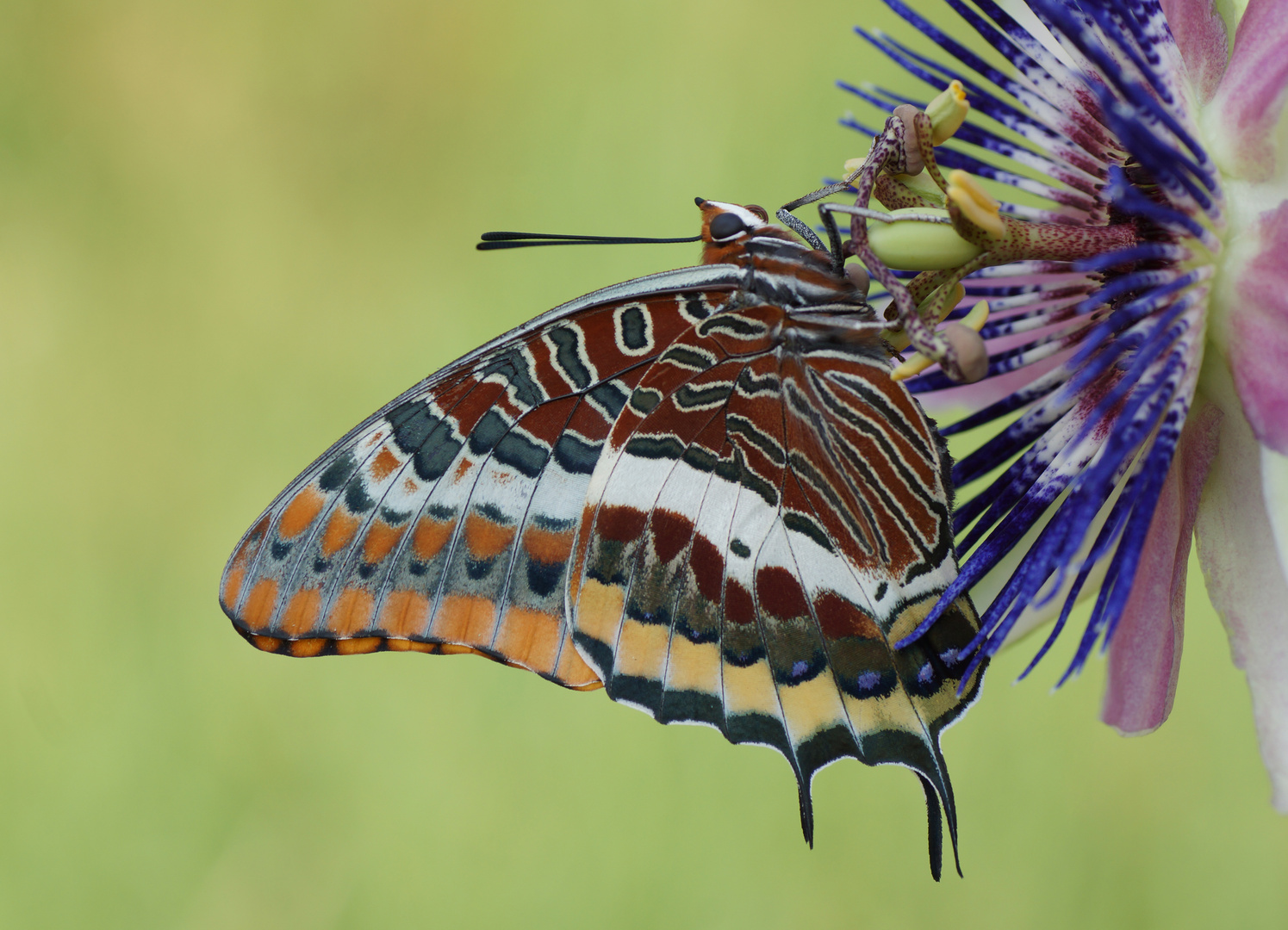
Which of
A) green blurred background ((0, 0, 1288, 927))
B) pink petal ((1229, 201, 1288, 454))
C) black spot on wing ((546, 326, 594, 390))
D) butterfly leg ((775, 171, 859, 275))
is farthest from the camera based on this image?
green blurred background ((0, 0, 1288, 927))

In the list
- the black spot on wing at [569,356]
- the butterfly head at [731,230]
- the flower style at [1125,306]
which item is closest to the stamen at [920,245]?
the flower style at [1125,306]

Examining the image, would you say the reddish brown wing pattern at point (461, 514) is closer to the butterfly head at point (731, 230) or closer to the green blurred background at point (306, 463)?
the butterfly head at point (731, 230)

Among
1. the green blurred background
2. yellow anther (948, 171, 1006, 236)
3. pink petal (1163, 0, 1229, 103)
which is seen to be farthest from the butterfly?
the green blurred background

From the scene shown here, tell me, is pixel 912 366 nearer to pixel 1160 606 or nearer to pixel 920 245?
pixel 920 245

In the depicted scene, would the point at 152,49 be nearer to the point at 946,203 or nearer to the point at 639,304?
the point at 639,304

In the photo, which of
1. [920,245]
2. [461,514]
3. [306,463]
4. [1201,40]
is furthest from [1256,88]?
[306,463]

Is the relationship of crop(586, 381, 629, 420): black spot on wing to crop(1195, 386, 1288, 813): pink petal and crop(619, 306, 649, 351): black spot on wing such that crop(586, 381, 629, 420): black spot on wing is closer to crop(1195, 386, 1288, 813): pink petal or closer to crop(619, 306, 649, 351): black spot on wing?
crop(619, 306, 649, 351): black spot on wing
